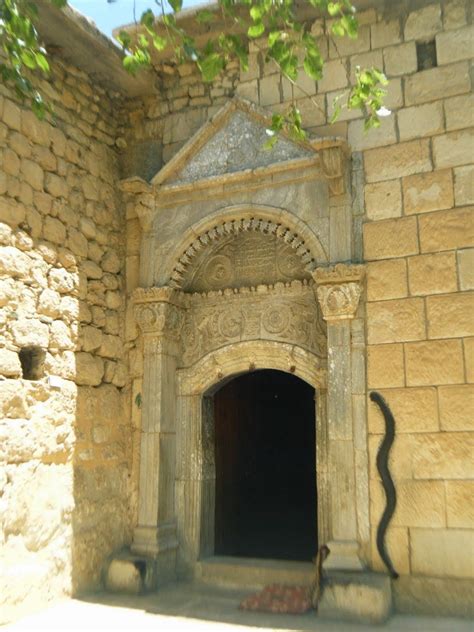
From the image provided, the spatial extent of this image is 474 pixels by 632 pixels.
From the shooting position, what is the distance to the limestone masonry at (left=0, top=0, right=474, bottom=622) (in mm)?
4418

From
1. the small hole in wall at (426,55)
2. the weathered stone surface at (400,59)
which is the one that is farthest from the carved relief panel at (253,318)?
the small hole in wall at (426,55)

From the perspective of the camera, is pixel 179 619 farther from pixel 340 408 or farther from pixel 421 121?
pixel 421 121

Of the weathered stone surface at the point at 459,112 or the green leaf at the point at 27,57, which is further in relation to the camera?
the weathered stone surface at the point at 459,112

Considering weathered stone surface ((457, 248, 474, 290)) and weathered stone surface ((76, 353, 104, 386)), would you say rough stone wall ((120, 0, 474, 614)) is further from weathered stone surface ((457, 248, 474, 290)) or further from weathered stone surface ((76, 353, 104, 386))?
weathered stone surface ((76, 353, 104, 386))

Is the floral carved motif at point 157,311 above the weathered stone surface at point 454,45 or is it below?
below

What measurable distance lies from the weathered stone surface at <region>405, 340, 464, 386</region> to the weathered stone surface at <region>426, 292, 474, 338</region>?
7 cm

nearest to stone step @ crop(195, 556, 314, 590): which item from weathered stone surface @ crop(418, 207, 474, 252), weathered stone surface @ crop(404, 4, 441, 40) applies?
weathered stone surface @ crop(418, 207, 474, 252)

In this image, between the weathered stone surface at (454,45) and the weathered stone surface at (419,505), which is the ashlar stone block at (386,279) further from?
the weathered stone surface at (454,45)

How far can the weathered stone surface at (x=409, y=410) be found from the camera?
175 inches

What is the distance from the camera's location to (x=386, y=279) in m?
4.75

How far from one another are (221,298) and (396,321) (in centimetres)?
167

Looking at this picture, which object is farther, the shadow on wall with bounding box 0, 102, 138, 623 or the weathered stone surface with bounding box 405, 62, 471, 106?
the weathered stone surface with bounding box 405, 62, 471, 106

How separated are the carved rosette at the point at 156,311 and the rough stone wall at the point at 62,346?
0.25 meters

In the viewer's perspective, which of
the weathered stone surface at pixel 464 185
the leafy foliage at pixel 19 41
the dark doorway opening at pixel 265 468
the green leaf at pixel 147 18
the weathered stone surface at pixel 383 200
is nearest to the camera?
the leafy foliage at pixel 19 41
